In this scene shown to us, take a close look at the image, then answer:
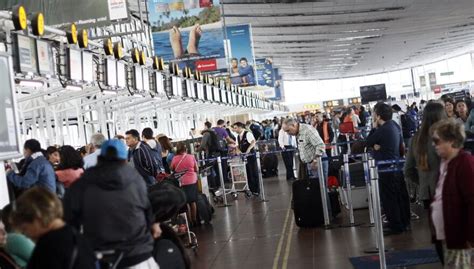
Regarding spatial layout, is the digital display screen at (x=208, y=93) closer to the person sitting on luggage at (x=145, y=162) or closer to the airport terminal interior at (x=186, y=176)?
the airport terminal interior at (x=186, y=176)

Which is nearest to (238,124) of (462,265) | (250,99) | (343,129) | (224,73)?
(343,129)

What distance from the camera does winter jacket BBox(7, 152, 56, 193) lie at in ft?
24.8

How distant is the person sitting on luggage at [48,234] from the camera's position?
353cm

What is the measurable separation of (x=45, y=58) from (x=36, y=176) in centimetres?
296

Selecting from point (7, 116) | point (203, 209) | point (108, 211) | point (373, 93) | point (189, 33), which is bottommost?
point (203, 209)

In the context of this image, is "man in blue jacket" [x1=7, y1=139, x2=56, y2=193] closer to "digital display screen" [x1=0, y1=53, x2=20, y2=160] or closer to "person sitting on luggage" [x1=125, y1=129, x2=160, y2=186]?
"digital display screen" [x1=0, y1=53, x2=20, y2=160]

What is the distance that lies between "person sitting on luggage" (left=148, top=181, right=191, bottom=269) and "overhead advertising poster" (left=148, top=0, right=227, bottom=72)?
61.1 feet

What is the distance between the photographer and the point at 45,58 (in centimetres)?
1012

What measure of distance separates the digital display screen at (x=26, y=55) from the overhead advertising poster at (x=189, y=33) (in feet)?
46.6

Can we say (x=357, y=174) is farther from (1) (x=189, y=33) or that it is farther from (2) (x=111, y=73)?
(1) (x=189, y=33)

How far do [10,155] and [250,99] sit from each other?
106 ft

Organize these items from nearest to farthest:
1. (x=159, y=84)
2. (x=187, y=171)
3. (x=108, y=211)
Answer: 1. (x=108, y=211)
2. (x=187, y=171)
3. (x=159, y=84)

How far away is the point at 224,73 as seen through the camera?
29.9 meters

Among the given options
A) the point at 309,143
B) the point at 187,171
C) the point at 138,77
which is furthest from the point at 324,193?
the point at 138,77
